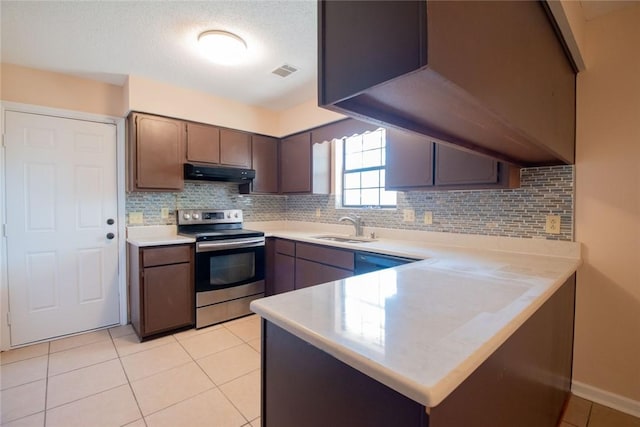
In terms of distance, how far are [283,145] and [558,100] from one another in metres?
2.89

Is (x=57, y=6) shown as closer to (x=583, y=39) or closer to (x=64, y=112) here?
(x=64, y=112)

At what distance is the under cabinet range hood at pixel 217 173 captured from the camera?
3.03 metres

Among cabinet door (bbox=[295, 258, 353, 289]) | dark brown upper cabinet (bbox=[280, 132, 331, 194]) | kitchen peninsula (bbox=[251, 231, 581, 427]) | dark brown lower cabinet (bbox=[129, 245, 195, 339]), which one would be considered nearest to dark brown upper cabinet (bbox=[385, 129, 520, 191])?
kitchen peninsula (bbox=[251, 231, 581, 427])

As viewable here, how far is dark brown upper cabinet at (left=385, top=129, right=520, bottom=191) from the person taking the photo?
6.25 ft

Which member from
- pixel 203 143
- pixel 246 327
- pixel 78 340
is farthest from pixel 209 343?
pixel 203 143

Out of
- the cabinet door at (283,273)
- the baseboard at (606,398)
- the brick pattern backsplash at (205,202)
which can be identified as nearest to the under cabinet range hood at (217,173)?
the brick pattern backsplash at (205,202)

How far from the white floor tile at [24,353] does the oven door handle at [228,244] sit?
4.85 feet

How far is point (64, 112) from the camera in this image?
2738 mm

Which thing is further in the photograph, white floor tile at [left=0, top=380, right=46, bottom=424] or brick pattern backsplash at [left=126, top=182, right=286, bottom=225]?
brick pattern backsplash at [left=126, top=182, right=286, bottom=225]

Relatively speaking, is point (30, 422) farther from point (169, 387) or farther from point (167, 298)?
A: point (167, 298)

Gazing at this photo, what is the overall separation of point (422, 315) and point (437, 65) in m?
0.67

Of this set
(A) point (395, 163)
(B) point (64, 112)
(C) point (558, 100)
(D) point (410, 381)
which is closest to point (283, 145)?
(A) point (395, 163)

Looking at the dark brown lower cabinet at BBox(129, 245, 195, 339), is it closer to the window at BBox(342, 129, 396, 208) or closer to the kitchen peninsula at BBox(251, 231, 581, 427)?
the window at BBox(342, 129, 396, 208)

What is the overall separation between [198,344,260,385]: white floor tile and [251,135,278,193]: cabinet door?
1.86 meters
